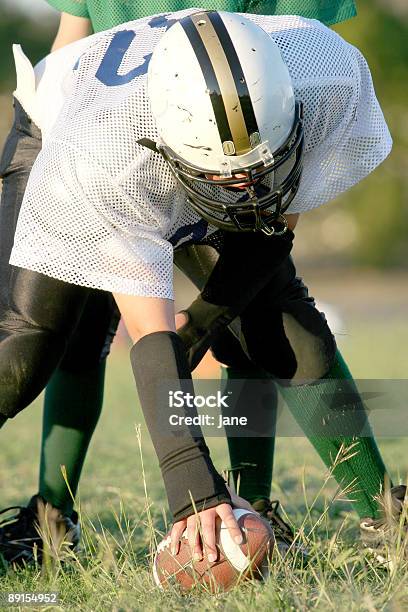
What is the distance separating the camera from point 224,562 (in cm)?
267

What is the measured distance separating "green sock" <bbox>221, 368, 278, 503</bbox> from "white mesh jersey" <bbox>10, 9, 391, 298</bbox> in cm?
71

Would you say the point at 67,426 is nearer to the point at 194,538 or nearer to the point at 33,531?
the point at 33,531

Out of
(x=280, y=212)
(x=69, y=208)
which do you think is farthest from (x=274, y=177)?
(x=69, y=208)

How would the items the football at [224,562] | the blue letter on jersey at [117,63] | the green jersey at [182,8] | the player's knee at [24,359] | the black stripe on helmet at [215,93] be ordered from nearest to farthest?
the football at [224,562] < the black stripe on helmet at [215,93] < the blue letter on jersey at [117,63] < the player's knee at [24,359] < the green jersey at [182,8]

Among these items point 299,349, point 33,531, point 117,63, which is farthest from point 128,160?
point 33,531

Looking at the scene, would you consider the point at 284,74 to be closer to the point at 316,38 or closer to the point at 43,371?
the point at 316,38

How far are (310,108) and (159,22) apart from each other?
0.58 meters

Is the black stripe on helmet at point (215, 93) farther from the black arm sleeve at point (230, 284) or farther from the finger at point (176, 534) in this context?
the finger at point (176, 534)

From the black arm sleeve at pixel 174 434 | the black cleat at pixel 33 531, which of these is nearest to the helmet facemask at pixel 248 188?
the black arm sleeve at pixel 174 434

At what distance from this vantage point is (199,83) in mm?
2795

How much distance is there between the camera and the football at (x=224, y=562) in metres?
2.66

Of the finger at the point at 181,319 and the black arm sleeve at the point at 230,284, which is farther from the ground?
the black arm sleeve at the point at 230,284

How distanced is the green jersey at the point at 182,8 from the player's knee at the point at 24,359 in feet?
4.00

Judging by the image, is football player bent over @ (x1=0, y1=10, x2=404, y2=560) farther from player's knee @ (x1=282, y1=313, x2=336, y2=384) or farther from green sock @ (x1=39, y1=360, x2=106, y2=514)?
green sock @ (x1=39, y1=360, x2=106, y2=514)
